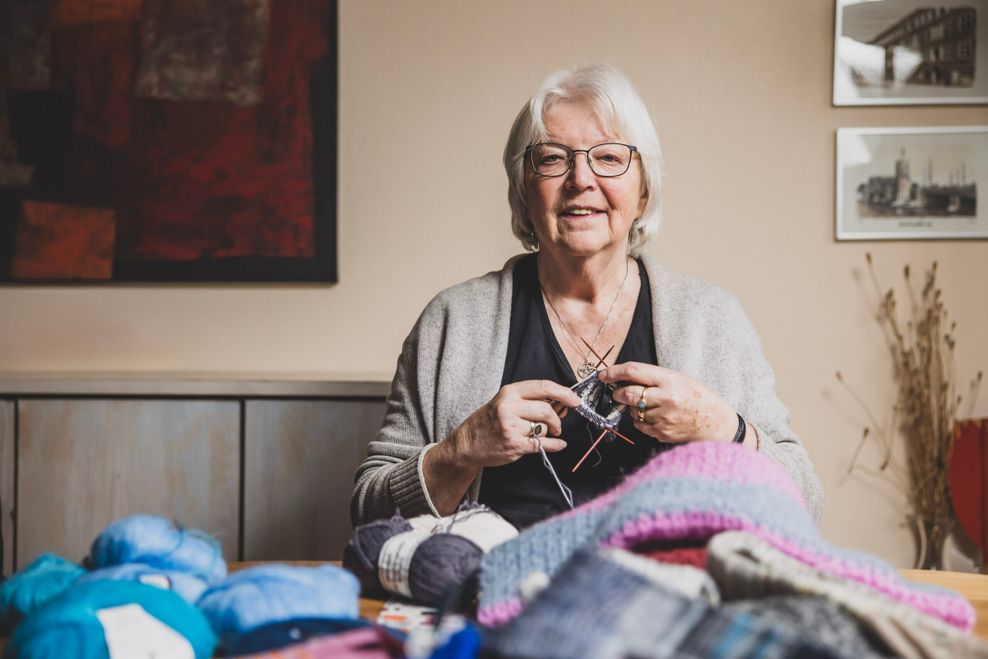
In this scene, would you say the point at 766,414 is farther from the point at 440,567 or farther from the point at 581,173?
the point at 440,567

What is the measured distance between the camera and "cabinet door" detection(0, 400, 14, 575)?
2.49 meters

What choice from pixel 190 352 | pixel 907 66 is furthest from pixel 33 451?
pixel 907 66

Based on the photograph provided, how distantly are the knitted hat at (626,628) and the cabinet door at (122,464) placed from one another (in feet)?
6.72

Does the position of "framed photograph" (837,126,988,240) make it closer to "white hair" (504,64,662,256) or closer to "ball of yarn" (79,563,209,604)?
"white hair" (504,64,662,256)

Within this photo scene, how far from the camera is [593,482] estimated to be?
1.66 meters

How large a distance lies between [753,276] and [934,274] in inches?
21.9

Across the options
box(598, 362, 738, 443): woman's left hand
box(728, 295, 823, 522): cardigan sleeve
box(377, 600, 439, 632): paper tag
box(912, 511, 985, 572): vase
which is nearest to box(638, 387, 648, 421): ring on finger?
box(598, 362, 738, 443): woman's left hand

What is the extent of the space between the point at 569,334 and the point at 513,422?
0.45 meters

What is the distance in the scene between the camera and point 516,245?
2924 millimetres

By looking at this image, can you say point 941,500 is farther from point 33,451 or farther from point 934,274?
point 33,451

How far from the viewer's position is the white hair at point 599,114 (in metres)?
1.77

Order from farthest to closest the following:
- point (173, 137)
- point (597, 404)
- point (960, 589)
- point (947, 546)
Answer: point (173, 137), point (947, 546), point (597, 404), point (960, 589)

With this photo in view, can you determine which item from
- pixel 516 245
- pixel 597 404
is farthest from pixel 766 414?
pixel 516 245

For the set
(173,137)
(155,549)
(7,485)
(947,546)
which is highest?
(173,137)
